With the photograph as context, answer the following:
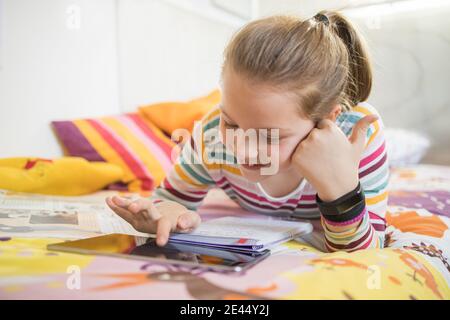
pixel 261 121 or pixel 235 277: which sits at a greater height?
pixel 261 121

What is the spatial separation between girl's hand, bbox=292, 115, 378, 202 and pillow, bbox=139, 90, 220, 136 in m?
0.96

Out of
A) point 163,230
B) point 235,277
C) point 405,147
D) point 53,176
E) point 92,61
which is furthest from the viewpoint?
point 405,147

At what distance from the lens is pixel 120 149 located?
1466mm

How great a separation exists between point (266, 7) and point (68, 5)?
34.2 inches

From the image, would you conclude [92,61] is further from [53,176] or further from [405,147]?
[405,147]

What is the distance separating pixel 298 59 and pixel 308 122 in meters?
0.10

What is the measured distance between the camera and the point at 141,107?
5.66 ft

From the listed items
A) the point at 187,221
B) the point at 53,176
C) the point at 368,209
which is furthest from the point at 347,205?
the point at 53,176

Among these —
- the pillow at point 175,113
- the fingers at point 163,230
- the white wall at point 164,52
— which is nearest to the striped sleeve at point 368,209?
the fingers at point 163,230

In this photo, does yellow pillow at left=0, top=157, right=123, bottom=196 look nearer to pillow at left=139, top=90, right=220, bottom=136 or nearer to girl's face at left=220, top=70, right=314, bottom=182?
pillow at left=139, top=90, right=220, bottom=136

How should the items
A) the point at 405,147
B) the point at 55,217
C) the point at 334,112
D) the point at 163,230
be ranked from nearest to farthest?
1. the point at 163,230
2. the point at 334,112
3. the point at 55,217
4. the point at 405,147

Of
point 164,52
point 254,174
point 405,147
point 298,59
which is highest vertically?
point 164,52

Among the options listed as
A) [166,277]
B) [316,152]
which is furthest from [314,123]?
[166,277]
